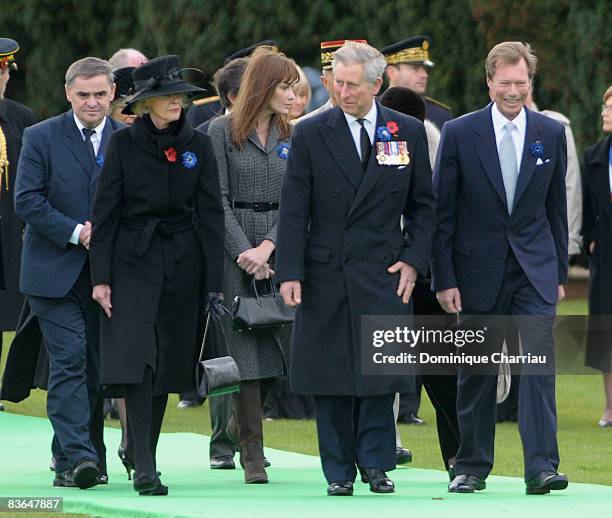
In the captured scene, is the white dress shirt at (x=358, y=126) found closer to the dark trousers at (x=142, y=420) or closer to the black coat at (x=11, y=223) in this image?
the dark trousers at (x=142, y=420)

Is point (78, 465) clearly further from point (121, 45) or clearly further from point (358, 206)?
point (121, 45)

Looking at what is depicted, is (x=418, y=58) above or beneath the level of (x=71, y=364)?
above

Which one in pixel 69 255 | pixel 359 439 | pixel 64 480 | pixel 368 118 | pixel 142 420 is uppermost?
pixel 368 118

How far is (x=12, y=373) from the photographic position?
32.3ft

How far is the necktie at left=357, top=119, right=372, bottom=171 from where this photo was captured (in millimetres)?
9031

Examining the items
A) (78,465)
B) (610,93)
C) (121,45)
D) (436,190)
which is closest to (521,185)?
(436,190)

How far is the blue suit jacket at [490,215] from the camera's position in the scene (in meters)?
8.97

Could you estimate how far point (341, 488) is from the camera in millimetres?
8922

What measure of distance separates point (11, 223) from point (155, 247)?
4662 millimetres

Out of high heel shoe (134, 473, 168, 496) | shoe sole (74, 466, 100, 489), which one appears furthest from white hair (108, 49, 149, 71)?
high heel shoe (134, 473, 168, 496)

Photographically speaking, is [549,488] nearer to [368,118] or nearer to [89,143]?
[368,118]

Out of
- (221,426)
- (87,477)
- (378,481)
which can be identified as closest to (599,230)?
(221,426)

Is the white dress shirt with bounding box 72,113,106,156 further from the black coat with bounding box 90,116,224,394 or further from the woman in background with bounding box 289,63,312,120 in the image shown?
the woman in background with bounding box 289,63,312,120

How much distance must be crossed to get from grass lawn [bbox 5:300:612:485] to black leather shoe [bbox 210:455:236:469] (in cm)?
10
